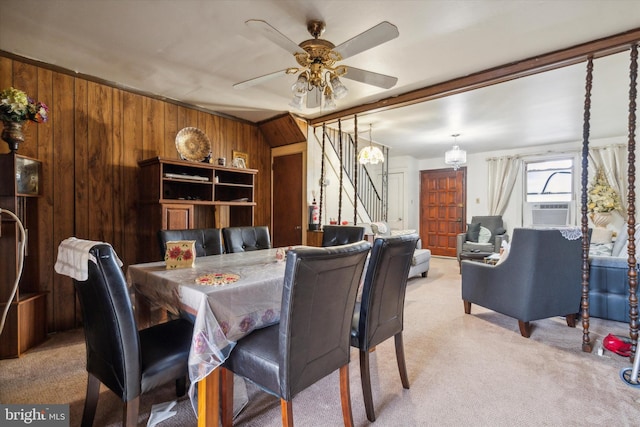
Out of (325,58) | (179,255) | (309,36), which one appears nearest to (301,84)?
(325,58)

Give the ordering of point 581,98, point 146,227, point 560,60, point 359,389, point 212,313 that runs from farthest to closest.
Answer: point 581,98
point 146,227
point 560,60
point 359,389
point 212,313

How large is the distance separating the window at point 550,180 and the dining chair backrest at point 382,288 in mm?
5859

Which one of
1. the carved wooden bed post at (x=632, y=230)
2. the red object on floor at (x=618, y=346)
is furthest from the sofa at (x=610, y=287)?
the carved wooden bed post at (x=632, y=230)

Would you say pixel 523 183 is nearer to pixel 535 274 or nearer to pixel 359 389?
pixel 535 274

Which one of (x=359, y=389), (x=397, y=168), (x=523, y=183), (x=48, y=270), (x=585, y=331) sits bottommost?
(x=359, y=389)

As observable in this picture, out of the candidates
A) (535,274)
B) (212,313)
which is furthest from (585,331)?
(212,313)

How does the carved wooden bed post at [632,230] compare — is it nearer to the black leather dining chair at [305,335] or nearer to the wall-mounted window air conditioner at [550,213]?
the black leather dining chair at [305,335]

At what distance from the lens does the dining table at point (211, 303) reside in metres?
1.29

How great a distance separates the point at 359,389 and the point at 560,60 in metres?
3.06

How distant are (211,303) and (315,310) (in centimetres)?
46

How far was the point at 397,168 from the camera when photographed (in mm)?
7344

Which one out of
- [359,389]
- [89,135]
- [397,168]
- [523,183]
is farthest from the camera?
[397,168]

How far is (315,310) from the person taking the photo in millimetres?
1281

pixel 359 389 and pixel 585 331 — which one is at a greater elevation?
pixel 585 331
